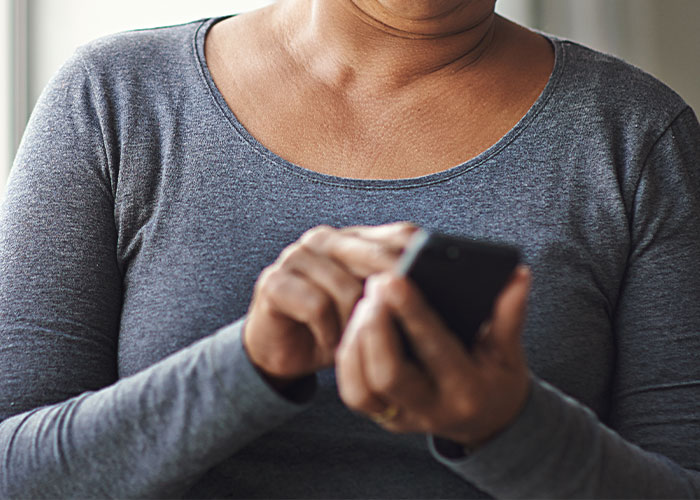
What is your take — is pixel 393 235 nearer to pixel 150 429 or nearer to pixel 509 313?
pixel 509 313

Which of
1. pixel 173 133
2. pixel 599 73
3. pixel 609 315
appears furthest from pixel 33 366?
pixel 599 73

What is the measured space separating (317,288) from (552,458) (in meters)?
0.21

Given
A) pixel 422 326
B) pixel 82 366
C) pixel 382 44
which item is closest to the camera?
pixel 422 326

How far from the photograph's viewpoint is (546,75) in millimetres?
920

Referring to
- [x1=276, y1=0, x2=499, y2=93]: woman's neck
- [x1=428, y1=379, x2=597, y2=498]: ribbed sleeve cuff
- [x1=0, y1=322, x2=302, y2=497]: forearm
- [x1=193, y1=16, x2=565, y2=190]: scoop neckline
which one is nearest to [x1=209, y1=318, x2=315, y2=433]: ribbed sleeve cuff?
[x1=0, y1=322, x2=302, y2=497]: forearm

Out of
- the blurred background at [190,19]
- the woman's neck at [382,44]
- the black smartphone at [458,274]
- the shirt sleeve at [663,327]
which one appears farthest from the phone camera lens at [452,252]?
Result: the blurred background at [190,19]

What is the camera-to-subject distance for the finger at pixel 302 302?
0.51 meters

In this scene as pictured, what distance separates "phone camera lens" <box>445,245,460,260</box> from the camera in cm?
46

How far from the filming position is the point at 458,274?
466 millimetres

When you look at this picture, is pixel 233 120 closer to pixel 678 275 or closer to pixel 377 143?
pixel 377 143

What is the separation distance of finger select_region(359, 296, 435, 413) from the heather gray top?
0.25 meters

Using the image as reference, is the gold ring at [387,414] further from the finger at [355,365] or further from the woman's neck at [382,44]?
the woman's neck at [382,44]

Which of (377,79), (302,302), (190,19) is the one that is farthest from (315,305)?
(190,19)

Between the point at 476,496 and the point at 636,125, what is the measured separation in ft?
1.43
